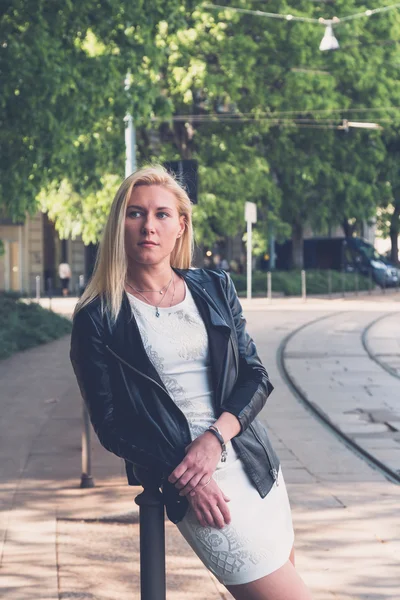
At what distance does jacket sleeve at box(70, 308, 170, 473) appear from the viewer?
2.91m

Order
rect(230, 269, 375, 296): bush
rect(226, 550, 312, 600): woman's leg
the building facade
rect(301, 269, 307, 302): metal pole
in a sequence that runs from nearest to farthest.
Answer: rect(226, 550, 312, 600): woman's leg < rect(301, 269, 307, 302): metal pole < rect(230, 269, 375, 296): bush < the building facade

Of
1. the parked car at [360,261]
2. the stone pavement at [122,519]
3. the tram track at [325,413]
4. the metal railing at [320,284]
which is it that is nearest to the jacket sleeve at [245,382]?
the stone pavement at [122,519]

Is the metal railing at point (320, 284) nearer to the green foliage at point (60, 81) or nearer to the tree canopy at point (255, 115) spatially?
the tree canopy at point (255, 115)

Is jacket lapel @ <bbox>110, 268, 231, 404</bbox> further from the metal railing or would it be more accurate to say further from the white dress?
the metal railing

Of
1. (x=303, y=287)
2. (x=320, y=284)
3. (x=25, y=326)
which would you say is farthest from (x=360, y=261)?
(x=25, y=326)

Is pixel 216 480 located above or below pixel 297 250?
above

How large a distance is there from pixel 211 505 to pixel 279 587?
0.82 ft

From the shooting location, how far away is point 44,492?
754 centimetres

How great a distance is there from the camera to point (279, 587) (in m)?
2.81

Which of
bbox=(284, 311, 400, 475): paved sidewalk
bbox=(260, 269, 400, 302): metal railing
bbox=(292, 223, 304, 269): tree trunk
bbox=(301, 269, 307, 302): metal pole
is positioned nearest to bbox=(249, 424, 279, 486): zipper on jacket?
bbox=(284, 311, 400, 475): paved sidewalk

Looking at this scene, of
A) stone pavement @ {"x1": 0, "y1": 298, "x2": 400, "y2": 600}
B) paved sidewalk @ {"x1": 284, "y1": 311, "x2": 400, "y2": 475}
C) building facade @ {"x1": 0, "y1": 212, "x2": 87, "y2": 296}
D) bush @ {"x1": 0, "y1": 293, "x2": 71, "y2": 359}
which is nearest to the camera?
stone pavement @ {"x1": 0, "y1": 298, "x2": 400, "y2": 600}

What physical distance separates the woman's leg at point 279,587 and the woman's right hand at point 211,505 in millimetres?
164

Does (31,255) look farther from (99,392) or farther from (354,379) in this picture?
(99,392)

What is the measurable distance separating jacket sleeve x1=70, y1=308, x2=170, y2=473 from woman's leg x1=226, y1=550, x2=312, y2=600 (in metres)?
0.36
